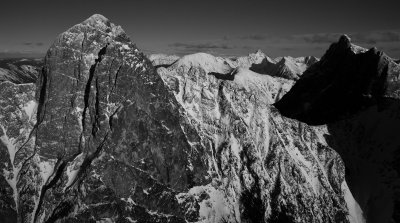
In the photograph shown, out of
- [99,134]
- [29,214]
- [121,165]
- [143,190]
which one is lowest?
[29,214]

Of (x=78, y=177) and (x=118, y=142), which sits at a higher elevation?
(x=118, y=142)

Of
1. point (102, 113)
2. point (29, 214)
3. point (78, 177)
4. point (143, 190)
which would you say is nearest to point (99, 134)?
point (102, 113)

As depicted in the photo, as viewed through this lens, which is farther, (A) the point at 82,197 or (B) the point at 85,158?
(B) the point at 85,158

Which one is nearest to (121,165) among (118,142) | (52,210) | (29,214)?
(118,142)

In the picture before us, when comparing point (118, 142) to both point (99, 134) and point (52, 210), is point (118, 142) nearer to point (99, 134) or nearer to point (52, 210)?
point (99, 134)

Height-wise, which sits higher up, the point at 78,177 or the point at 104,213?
the point at 78,177

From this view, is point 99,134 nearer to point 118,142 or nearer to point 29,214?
point 118,142

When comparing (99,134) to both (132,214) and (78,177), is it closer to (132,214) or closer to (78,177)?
(78,177)

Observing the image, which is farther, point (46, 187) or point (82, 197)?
point (46, 187)
